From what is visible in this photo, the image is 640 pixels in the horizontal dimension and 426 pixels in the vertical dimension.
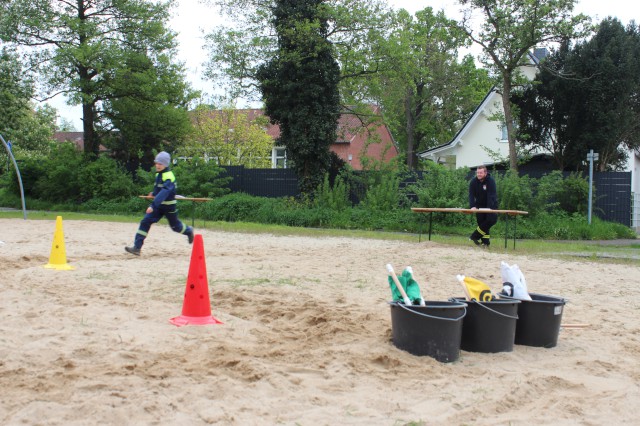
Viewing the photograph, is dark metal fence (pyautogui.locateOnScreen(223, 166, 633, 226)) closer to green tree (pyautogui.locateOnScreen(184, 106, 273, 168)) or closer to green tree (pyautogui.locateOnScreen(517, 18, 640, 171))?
green tree (pyautogui.locateOnScreen(517, 18, 640, 171))

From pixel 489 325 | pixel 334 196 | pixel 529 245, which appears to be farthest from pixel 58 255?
pixel 334 196

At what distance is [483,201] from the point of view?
640 inches

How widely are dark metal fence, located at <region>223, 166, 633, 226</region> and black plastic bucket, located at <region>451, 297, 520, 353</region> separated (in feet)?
67.9

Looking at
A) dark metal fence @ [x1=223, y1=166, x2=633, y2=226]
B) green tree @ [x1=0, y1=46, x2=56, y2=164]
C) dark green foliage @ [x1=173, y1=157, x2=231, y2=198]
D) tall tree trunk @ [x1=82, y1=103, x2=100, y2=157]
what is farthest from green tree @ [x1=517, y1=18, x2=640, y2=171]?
green tree @ [x1=0, y1=46, x2=56, y2=164]

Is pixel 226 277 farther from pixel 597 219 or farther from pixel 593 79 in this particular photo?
pixel 593 79

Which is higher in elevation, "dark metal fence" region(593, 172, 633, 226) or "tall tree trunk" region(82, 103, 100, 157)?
"tall tree trunk" region(82, 103, 100, 157)

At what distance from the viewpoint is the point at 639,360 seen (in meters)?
6.25

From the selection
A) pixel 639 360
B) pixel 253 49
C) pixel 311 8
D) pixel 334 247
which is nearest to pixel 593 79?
pixel 311 8

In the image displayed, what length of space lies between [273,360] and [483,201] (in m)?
11.7

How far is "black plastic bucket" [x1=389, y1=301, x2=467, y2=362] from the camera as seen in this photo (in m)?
5.88

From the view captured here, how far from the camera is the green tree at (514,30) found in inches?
1001

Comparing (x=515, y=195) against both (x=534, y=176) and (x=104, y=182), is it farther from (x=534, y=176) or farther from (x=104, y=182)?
(x=104, y=182)

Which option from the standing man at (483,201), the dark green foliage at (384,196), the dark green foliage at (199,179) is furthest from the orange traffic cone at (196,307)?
the dark green foliage at (199,179)

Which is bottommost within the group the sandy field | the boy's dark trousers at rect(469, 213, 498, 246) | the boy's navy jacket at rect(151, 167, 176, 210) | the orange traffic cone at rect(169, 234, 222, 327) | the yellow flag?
the sandy field
